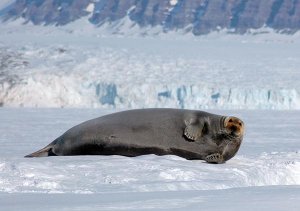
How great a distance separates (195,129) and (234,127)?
393 mm

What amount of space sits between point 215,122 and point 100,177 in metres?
2.36

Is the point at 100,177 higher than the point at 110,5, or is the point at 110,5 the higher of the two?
the point at 110,5

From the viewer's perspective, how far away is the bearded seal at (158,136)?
736cm

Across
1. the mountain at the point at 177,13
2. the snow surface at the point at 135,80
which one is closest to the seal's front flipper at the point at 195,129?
the snow surface at the point at 135,80

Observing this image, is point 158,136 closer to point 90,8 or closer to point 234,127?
point 234,127

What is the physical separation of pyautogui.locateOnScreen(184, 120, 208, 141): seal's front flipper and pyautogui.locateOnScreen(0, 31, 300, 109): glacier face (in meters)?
18.8

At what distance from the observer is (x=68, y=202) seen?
12.8 feet

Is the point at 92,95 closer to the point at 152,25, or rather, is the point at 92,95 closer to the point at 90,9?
the point at 152,25

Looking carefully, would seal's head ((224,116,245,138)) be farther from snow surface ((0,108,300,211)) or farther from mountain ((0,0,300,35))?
mountain ((0,0,300,35))

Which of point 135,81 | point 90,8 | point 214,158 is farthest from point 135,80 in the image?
point 90,8

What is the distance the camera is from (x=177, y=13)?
9806 cm

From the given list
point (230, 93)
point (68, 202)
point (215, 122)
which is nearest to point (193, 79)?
point (230, 93)

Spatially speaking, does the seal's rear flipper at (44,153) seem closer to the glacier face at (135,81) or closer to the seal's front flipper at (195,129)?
the seal's front flipper at (195,129)

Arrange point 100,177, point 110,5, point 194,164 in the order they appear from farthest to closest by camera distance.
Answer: point 110,5, point 194,164, point 100,177
